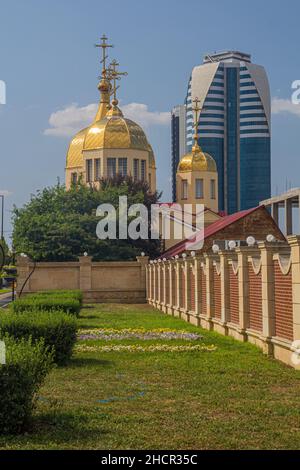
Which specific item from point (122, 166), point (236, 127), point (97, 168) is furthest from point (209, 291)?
point (236, 127)

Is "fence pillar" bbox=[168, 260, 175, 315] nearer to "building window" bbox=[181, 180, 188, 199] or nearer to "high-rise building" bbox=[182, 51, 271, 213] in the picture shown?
"building window" bbox=[181, 180, 188, 199]

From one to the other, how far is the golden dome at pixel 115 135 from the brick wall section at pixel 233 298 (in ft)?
158

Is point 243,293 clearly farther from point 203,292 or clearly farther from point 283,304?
point 203,292

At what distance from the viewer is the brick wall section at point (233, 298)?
19.5 metres

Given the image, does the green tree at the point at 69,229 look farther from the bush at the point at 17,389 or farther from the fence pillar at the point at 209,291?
the bush at the point at 17,389

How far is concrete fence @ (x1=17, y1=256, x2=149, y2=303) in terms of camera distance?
46.5 m

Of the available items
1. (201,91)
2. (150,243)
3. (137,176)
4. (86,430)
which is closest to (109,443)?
(86,430)

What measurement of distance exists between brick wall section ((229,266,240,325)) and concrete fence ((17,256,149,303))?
85.5ft

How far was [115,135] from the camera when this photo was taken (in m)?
67.8

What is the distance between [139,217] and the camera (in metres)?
56.1

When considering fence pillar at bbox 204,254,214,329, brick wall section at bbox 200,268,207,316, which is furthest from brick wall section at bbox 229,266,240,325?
brick wall section at bbox 200,268,207,316

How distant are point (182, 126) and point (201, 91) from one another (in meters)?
24.8

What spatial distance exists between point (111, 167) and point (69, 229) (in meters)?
17.5
